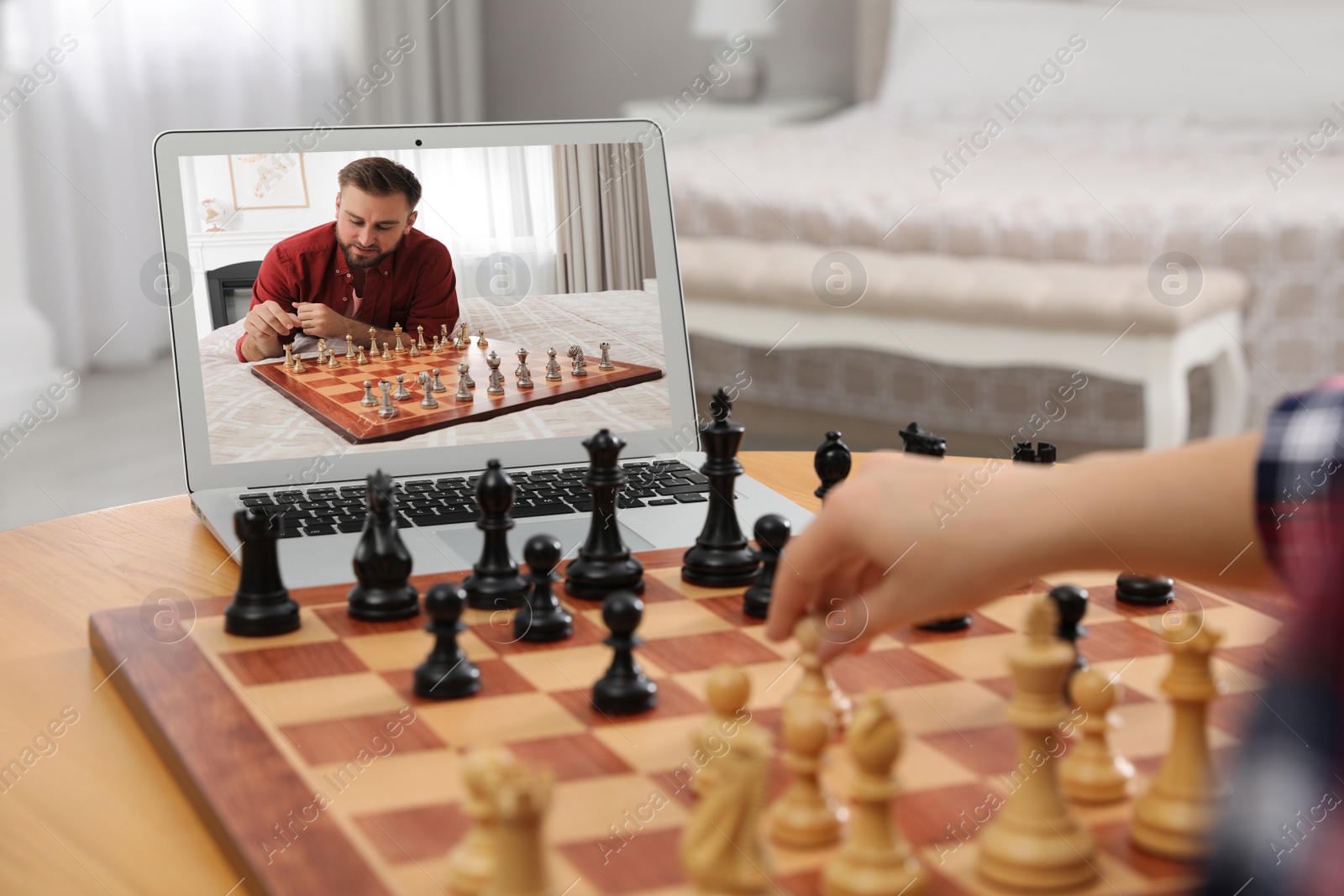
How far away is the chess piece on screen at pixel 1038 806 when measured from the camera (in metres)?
0.55

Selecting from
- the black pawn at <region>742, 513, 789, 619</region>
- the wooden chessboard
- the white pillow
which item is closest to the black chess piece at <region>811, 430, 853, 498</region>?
the black pawn at <region>742, 513, 789, 619</region>

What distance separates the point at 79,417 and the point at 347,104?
173cm

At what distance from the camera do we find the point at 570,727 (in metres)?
0.71

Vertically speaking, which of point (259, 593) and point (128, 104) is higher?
point (128, 104)

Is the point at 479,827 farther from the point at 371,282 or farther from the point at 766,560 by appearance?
the point at 371,282

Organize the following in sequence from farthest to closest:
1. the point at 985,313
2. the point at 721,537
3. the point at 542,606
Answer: the point at 985,313, the point at 721,537, the point at 542,606

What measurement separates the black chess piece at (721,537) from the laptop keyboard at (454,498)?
0.37ft

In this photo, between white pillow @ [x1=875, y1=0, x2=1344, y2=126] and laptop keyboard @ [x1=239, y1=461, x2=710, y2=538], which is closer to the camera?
laptop keyboard @ [x1=239, y1=461, x2=710, y2=538]

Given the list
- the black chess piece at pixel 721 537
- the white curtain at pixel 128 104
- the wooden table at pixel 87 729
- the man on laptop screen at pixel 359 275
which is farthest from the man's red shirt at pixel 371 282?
the white curtain at pixel 128 104

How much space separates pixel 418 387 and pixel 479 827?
2.52ft

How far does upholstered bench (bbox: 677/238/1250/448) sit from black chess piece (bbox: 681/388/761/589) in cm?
167

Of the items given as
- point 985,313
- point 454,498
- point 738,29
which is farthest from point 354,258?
point 738,29

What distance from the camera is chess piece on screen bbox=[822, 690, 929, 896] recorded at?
53 cm

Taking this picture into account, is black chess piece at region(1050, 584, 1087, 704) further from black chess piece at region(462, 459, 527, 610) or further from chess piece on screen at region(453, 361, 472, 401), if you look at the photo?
chess piece on screen at region(453, 361, 472, 401)
